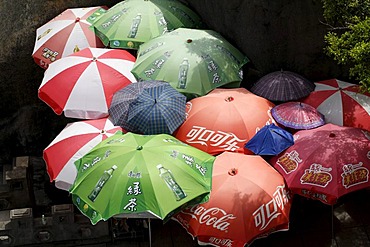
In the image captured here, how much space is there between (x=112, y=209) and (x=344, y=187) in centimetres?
377

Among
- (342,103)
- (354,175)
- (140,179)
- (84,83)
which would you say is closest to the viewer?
(140,179)

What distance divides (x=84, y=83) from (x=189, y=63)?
2.04 m

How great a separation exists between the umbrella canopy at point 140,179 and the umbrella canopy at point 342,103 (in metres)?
2.76

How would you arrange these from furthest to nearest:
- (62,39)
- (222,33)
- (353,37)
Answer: (222,33) < (62,39) < (353,37)

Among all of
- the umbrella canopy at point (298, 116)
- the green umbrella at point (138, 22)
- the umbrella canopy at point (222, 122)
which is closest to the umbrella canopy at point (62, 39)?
the green umbrella at point (138, 22)

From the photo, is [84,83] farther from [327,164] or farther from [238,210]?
[327,164]

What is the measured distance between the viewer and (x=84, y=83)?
475 inches

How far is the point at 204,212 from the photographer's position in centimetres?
1007

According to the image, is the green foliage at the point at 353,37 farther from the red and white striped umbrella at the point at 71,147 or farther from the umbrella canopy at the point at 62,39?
the umbrella canopy at the point at 62,39

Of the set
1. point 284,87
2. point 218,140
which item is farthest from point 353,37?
point 218,140

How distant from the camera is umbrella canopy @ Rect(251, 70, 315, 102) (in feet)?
39.8

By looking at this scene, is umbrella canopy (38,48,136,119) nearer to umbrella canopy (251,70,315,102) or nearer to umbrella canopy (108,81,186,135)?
umbrella canopy (108,81,186,135)

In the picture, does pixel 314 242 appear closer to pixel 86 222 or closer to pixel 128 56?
pixel 86 222

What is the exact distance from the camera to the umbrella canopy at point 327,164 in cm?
1035
